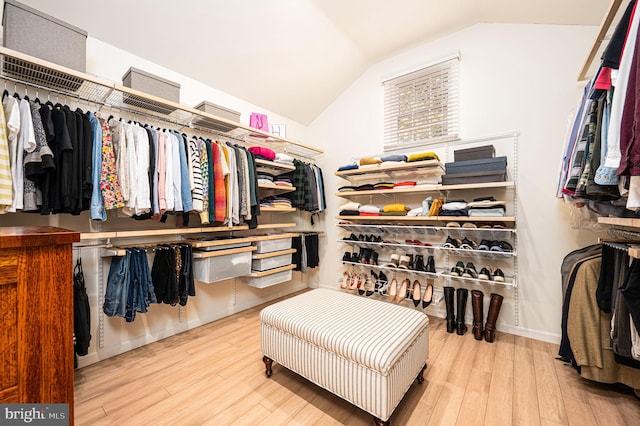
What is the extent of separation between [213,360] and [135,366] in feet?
1.74

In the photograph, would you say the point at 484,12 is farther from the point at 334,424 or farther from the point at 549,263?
the point at 334,424

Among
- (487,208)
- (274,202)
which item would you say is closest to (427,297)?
(487,208)

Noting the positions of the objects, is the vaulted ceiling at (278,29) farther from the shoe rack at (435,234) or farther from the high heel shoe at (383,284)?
the high heel shoe at (383,284)

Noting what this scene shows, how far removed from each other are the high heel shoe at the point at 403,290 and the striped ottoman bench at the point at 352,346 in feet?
3.29

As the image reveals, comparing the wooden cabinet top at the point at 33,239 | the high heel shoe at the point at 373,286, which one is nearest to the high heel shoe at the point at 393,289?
the high heel shoe at the point at 373,286

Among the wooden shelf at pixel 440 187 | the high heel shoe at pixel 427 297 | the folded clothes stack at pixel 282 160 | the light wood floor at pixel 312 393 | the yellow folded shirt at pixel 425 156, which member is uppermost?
the folded clothes stack at pixel 282 160

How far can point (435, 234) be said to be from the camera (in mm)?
2781

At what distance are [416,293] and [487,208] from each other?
1046 mm

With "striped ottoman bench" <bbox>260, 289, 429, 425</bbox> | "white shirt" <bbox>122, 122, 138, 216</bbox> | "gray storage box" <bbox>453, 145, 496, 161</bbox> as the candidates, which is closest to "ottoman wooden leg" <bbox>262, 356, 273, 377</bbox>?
"striped ottoman bench" <bbox>260, 289, 429, 425</bbox>

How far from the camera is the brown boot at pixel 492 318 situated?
89.0 inches

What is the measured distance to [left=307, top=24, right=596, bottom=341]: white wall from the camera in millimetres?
2186

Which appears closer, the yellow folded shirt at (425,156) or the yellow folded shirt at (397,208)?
the yellow folded shirt at (425,156)

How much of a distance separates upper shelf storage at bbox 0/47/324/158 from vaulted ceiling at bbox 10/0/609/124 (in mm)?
453

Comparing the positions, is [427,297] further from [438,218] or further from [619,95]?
[619,95]
